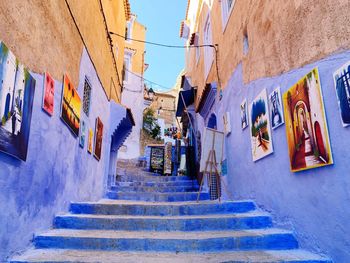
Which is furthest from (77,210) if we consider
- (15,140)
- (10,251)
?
(15,140)

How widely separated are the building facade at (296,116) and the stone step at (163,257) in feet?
0.95

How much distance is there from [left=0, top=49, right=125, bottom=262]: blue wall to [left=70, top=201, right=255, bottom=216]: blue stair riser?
1.24ft

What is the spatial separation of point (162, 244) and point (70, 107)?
273 cm

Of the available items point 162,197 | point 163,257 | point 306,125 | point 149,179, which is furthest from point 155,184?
point 306,125

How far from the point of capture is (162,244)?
123 inches

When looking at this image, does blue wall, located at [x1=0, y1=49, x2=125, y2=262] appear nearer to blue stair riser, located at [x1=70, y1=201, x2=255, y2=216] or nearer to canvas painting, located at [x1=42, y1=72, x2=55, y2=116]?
canvas painting, located at [x1=42, y1=72, x2=55, y2=116]

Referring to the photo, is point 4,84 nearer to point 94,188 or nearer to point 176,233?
point 176,233

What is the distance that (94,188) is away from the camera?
619 centimetres

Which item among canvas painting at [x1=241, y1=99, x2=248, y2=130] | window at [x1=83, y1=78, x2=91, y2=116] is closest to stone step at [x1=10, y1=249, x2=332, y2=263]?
canvas painting at [x1=241, y1=99, x2=248, y2=130]

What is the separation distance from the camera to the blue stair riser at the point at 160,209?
435 cm

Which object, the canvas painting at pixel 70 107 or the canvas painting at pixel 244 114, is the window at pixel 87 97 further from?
the canvas painting at pixel 244 114

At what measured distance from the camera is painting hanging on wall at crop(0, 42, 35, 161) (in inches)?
95.7

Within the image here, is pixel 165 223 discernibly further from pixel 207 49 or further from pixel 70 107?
pixel 207 49

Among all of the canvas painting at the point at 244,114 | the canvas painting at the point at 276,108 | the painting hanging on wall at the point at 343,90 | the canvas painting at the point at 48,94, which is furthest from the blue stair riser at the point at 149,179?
the painting hanging on wall at the point at 343,90
